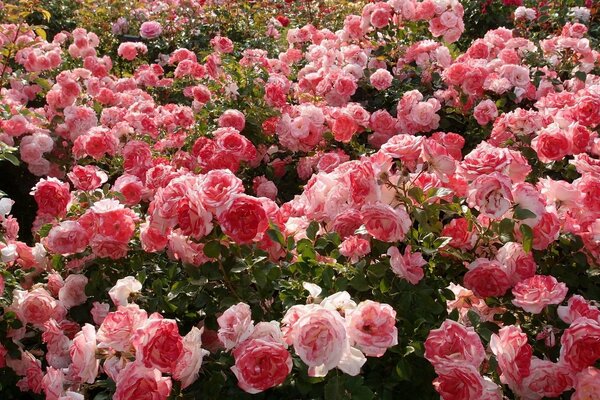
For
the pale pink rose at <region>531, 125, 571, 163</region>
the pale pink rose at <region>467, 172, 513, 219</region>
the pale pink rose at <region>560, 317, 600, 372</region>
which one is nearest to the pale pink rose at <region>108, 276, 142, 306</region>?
the pale pink rose at <region>467, 172, 513, 219</region>

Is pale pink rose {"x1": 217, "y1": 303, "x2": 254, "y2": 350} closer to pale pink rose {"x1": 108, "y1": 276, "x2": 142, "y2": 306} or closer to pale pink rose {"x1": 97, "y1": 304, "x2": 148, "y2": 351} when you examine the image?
pale pink rose {"x1": 97, "y1": 304, "x2": 148, "y2": 351}

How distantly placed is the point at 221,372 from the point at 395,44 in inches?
111

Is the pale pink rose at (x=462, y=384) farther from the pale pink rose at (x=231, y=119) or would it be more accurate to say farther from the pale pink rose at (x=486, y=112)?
the pale pink rose at (x=486, y=112)

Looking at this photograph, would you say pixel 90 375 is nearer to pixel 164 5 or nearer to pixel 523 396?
pixel 523 396

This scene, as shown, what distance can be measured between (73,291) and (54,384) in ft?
1.37

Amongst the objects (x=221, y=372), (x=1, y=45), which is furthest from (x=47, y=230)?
(x=1, y=45)

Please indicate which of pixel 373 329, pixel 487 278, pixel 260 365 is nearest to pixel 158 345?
pixel 260 365

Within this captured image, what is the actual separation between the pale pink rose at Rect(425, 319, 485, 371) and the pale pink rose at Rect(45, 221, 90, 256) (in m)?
0.96

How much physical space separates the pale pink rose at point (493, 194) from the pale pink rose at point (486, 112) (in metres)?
1.56

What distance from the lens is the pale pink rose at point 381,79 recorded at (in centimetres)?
347

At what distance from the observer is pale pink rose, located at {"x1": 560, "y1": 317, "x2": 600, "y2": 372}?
1.42 metres

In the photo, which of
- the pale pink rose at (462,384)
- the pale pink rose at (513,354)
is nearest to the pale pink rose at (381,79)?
the pale pink rose at (513,354)

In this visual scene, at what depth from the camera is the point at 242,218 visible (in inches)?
59.9

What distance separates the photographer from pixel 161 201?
157 centimetres
